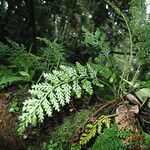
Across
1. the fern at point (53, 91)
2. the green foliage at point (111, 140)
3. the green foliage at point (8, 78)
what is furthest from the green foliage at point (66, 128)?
the green foliage at point (8, 78)

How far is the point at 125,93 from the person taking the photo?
4004 millimetres

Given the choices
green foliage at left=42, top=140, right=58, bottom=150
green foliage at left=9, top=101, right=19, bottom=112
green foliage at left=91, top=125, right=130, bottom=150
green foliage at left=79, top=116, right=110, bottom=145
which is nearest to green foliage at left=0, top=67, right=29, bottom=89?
green foliage at left=9, top=101, right=19, bottom=112

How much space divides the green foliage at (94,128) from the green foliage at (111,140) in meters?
0.17

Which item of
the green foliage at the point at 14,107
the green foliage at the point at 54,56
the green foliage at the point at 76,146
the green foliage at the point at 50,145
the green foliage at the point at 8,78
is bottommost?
the green foliage at the point at 50,145

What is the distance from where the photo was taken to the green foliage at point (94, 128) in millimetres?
3450

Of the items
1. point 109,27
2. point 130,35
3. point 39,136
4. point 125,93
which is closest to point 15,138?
point 39,136

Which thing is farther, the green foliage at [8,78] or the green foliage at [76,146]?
the green foliage at [8,78]

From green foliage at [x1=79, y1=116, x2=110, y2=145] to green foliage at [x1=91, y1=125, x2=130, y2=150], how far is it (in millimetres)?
168

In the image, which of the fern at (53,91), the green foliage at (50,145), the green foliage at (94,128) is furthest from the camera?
the green foliage at (50,145)

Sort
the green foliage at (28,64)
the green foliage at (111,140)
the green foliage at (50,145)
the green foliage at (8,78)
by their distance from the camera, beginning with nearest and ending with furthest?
1. the green foliage at (111,140)
2. the green foliage at (50,145)
3. the green foliage at (8,78)
4. the green foliage at (28,64)

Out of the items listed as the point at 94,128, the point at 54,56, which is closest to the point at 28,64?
the point at 54,56

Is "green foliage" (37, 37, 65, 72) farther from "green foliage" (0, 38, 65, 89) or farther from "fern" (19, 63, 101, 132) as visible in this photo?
"fern" (19, 63, 101, 132)

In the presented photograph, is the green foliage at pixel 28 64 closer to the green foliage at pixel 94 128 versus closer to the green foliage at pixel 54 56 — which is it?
the green foliage at pixel 54 56

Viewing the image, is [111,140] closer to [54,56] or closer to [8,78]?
[8,78]
